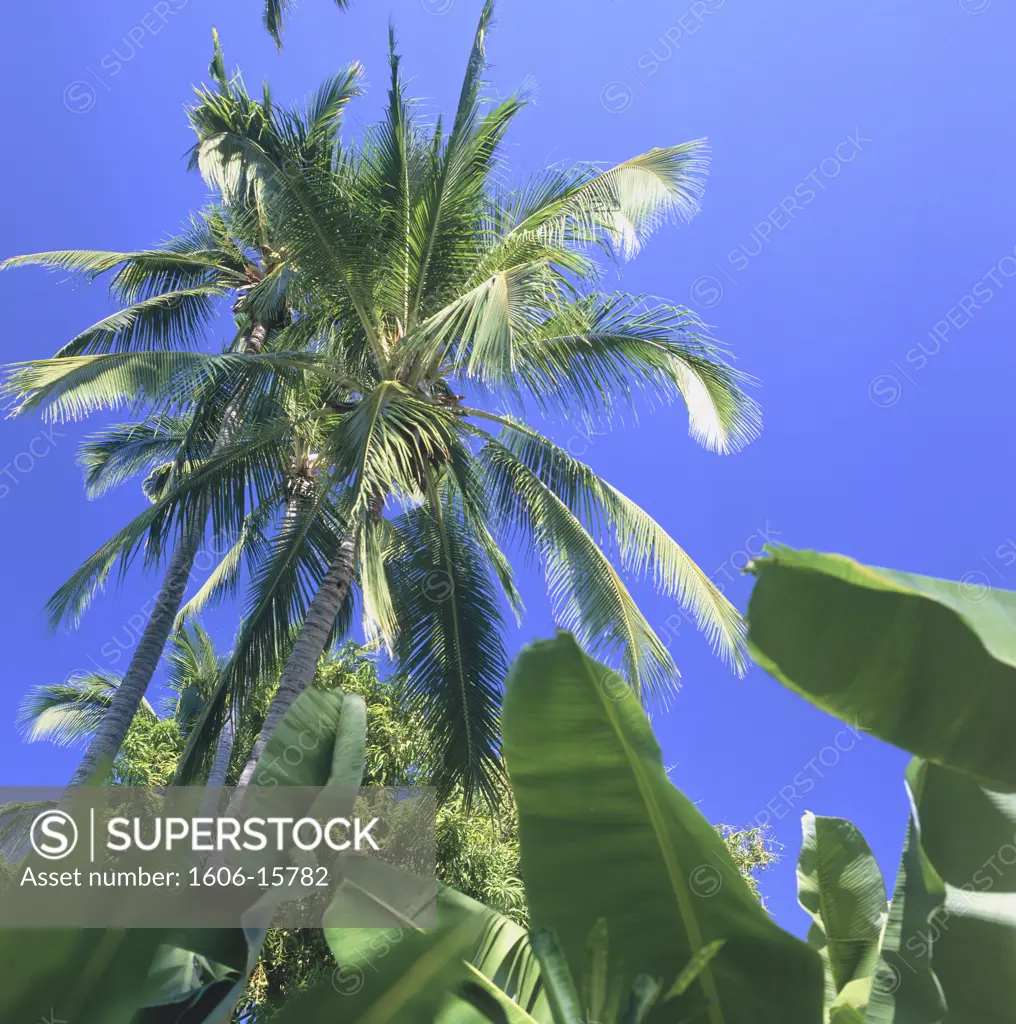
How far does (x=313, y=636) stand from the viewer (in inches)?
213

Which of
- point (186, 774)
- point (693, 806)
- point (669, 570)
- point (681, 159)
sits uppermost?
point (681, 159)

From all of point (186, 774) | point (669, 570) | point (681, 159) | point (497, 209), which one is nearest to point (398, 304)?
point (497, 209)

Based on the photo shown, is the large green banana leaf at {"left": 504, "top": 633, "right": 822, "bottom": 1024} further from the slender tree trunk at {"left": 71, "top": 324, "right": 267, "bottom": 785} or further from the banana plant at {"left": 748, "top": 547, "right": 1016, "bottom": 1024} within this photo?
the slender tree trunk at {"left": 71, "top": 324, "right": 267, "bottom": 785}

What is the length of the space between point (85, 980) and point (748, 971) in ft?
2.36

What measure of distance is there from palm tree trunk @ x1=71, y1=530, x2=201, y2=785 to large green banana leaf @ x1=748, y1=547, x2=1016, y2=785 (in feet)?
18.5

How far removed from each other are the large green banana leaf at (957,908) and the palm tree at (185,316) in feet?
18.5

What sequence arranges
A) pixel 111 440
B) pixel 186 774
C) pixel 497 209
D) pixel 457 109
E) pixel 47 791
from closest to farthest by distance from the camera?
pixel 47 791, pixel 186 774, pixel 457 109, pixel 497 209, pixel 111 440

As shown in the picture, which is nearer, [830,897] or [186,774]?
[830,897]

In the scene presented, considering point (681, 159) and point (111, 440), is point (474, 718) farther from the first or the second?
point (111, 440)

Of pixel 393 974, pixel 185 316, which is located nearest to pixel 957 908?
pixel 393 974

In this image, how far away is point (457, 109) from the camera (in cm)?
614

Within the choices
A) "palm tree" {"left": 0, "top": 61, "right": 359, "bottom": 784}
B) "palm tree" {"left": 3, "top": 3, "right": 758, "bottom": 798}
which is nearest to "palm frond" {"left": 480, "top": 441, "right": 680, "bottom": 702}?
"palm tree" {"left": 3, "top": 3, "right": 758, "bottom": 798}

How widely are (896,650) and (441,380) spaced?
20.2ft

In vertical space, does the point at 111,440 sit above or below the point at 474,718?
above
